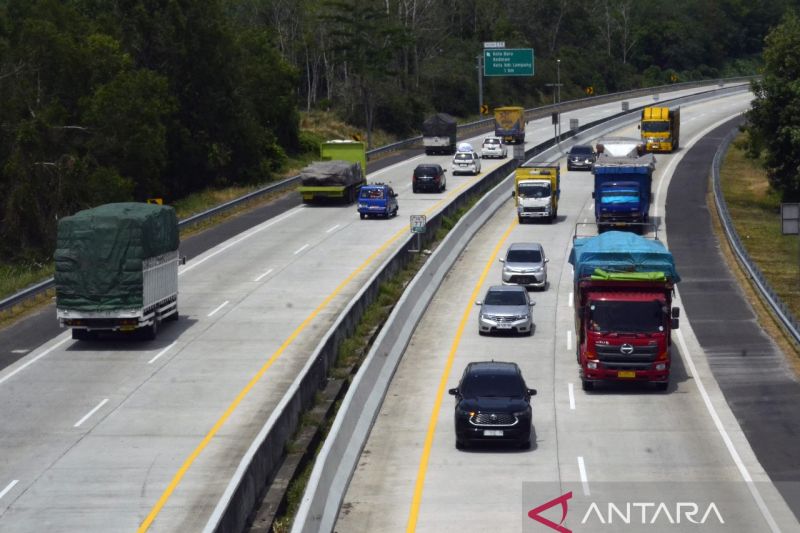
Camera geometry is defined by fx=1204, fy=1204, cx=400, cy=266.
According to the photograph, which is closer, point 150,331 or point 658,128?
point 150,331

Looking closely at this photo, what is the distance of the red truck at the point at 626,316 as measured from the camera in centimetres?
3061

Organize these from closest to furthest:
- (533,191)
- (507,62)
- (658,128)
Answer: (533,191) → (658,128) → (507,62)

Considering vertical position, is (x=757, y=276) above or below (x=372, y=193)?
below

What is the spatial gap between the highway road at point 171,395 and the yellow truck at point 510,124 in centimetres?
4173

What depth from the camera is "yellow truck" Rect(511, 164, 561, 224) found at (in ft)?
193

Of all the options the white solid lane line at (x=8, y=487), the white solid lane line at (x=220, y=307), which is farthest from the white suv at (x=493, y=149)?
the white solid lane line at (x=8, y=487)

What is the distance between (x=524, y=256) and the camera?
44469 mm

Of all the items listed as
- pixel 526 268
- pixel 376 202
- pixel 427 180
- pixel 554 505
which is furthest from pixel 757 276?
pixel 427 180

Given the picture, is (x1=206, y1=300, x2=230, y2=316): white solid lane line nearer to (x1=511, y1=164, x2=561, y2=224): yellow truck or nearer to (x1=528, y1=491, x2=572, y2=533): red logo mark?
(x1=528, y1=491, x2=572, y2=533): red logo mark

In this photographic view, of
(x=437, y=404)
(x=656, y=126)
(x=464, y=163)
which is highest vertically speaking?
(x=656, y=126)

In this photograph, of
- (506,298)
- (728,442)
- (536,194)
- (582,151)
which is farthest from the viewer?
(582,151)

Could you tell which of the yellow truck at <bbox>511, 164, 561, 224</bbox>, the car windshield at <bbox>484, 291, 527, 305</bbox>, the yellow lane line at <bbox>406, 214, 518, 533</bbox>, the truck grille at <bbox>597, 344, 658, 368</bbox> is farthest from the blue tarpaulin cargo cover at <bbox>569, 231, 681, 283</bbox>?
the yellow truck at <bbox>511, 164, 561, 224</bbox>

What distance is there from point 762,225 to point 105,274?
39.2 meters

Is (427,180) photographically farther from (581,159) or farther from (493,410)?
(493,410)
